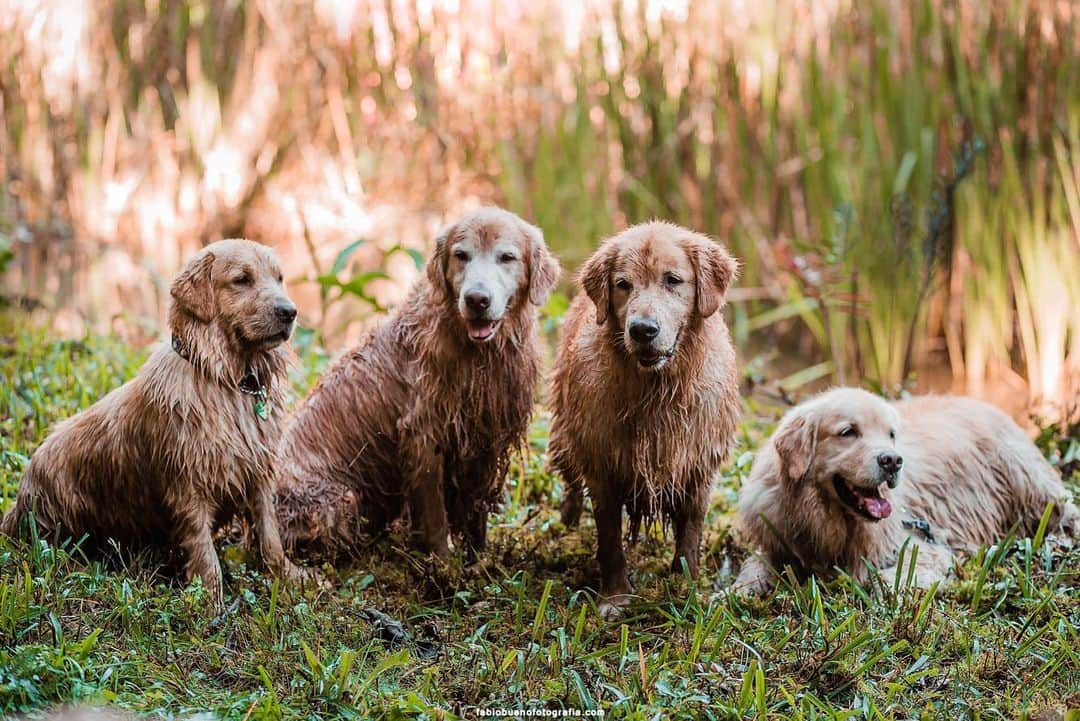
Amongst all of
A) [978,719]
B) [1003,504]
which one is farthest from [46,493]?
[1003,504]

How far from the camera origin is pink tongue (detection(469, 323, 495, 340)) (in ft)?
14.7

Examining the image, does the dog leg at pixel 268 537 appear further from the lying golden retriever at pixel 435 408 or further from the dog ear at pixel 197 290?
the dog ear at pixel 197 290

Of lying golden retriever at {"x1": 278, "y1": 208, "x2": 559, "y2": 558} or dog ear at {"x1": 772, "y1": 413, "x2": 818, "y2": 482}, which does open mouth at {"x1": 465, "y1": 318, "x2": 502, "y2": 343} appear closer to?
lying golden retriever at {"x1": 278, "y1": 208, "x2": 559, "y2": 558}

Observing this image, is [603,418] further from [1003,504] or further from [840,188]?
[840,188]

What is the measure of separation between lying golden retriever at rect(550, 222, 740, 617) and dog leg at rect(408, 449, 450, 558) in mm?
544

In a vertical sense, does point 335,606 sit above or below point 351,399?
below

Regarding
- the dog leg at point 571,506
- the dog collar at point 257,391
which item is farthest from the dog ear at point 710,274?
the dog collar at point 257,391

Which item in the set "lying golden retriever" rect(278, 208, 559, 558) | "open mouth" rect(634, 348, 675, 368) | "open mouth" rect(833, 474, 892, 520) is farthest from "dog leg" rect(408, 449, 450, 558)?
"open mouth" rect(833, 474, 892, 520)

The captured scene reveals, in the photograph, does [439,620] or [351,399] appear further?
[351,399]

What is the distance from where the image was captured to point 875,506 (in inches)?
183

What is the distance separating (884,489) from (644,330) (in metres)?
1.41

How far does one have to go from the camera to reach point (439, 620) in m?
4.29

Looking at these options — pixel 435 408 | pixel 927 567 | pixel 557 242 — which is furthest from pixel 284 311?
pixel 557 242

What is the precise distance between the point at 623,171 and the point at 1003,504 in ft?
12.8
